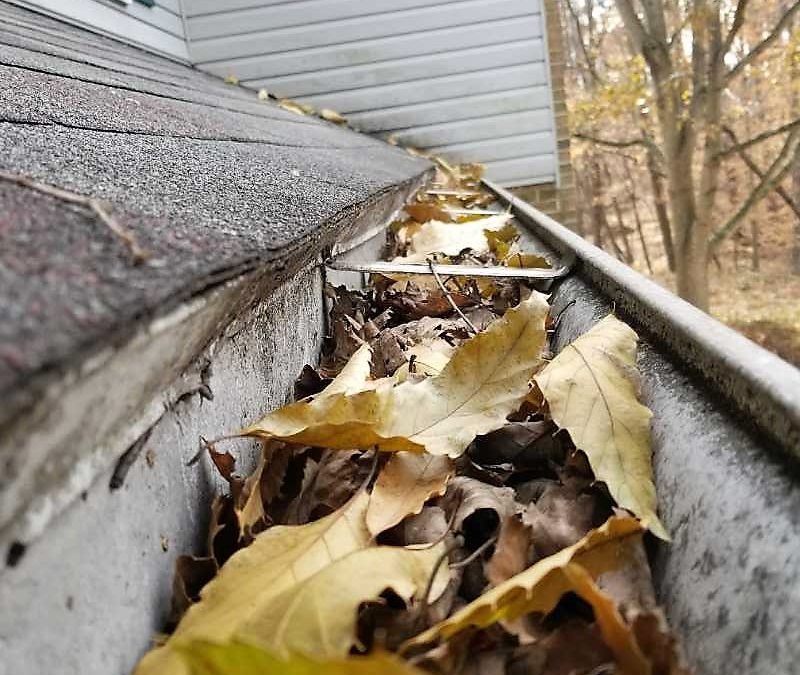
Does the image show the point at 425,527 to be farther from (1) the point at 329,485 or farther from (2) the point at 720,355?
(2) the point at 720,355

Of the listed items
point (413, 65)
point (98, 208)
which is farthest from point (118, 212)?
point (413, 65)

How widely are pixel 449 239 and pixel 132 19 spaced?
4104 mm

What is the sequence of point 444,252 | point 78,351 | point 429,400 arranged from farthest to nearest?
point 444,252
point 429,400
point 78,351

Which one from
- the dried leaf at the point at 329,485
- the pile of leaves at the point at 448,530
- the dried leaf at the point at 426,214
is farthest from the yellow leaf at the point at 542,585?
the dried leaf at the point at 426,214

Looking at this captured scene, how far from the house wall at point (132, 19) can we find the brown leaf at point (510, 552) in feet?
12.4

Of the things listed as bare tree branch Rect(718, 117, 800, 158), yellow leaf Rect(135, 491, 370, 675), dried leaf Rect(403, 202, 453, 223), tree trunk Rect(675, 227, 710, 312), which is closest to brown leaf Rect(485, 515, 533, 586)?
yellow leaf Rect(135, 491, 370, 675)

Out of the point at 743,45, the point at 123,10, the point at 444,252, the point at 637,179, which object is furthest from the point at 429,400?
the point at 637,179

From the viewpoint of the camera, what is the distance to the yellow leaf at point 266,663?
34cm

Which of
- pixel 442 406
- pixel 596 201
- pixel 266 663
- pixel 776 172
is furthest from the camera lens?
pixel 596 201

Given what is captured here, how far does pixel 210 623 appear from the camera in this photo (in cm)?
54

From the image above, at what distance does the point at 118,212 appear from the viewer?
0.53 metres

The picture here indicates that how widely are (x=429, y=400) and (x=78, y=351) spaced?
1.72 feet

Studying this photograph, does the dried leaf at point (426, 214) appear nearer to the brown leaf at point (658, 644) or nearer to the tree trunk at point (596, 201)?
the brown leaf at point (658, 644)

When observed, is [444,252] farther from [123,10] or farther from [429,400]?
[123,10]
